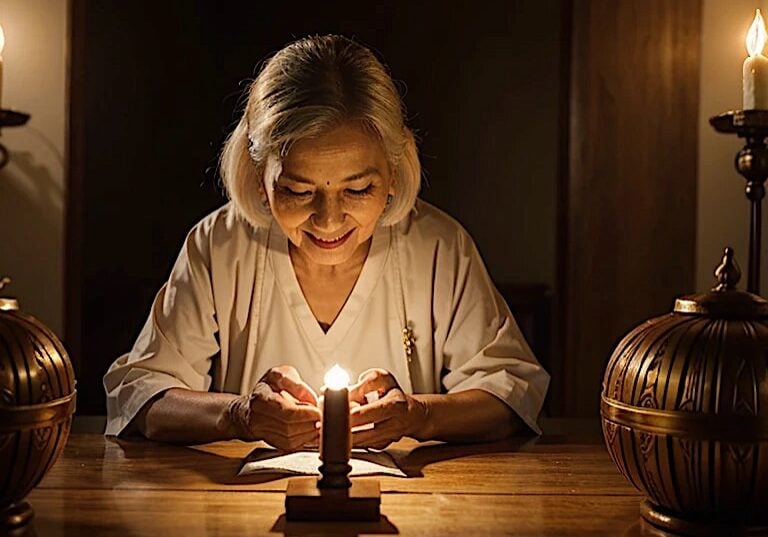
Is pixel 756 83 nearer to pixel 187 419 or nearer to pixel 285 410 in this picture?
pixel 285 410

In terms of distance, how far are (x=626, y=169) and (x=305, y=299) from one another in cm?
175

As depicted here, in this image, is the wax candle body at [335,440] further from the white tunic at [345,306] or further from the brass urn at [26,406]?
the white tunic at [345,306]

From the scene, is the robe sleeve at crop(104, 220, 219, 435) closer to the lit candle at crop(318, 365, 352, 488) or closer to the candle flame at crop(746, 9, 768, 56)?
the lit candle at crop(318, 365, 352, 488)

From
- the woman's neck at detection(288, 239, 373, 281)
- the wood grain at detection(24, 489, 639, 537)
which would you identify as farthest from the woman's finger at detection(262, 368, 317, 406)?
the woman's neck at detection(288, 239, 373, 281)

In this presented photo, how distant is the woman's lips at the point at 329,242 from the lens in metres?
2.23

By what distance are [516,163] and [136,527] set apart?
445 centimetres

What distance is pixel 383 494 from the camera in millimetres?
1525

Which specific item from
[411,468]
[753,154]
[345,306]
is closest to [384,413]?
[411,468]

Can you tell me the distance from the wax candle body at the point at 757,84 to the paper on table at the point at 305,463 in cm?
76

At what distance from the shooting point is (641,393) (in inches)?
52.2

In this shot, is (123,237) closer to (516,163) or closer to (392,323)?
(516,163)

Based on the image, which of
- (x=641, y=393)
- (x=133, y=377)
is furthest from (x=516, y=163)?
(x=641, y=393)

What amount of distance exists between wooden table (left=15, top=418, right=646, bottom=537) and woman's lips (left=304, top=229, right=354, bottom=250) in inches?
19.2

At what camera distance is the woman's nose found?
2.13 metres
